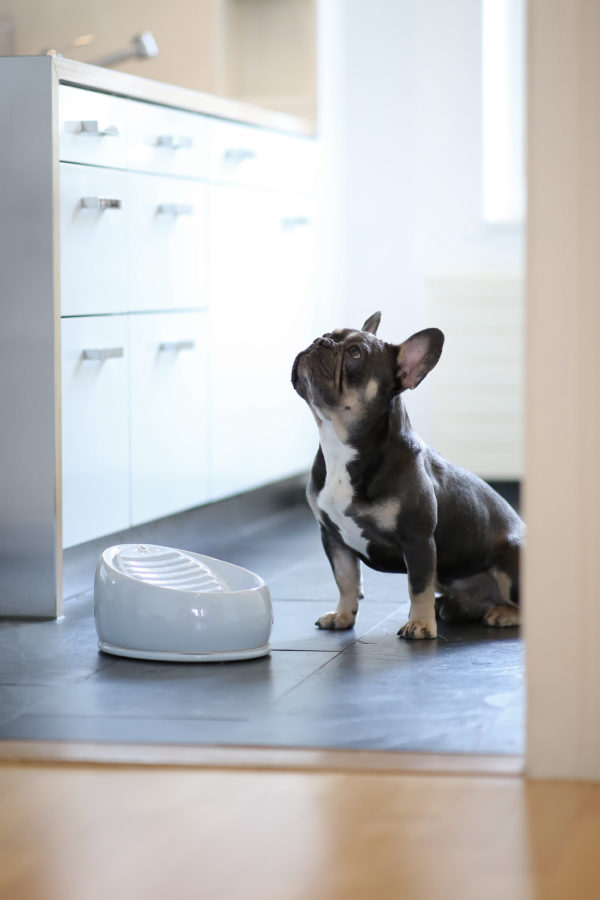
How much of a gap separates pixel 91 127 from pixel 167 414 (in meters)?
0.78

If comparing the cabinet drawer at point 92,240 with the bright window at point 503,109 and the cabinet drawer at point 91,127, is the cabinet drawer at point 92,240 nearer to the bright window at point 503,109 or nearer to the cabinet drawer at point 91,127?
the cabinet drawer at point 91,127

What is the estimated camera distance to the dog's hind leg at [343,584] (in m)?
2.70

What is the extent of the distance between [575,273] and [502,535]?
3.57ft

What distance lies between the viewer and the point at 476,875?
148cm

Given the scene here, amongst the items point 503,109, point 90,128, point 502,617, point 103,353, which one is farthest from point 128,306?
point 503,109

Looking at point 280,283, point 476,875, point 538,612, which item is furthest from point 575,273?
point 280,283

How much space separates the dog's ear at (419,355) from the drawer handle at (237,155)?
1.34 metres

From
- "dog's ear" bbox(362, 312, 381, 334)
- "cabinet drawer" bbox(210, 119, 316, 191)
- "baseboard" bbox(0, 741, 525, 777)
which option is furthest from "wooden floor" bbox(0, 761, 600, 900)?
"cabinet drawer" bbox(210, 119, 316, 191)

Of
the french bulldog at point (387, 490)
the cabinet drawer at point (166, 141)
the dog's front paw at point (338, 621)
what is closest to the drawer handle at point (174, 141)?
the cabinet drawer at point (166, 141)

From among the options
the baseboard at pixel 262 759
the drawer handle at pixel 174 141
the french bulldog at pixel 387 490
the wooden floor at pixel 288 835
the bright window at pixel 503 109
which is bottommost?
the wooden floor at pixel 288 835

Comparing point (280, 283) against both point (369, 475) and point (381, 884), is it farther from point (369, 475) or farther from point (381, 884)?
point (381, 884)

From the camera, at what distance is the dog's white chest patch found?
2.57 meters

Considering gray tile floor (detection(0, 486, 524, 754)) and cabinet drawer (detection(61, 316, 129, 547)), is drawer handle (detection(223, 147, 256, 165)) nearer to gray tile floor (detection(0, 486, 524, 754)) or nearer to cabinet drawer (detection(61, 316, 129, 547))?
cabinet drawer (detection(61, 316, 129, 547))

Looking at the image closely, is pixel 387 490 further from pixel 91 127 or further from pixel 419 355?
pixel 91 127
